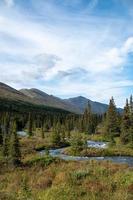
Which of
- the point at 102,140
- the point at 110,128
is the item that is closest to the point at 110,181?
the point at 110,128

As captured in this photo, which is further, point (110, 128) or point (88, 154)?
point (110, 128)

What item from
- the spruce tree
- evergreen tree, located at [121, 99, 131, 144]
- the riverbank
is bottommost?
the riverbank

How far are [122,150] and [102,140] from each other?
28988 millimetres

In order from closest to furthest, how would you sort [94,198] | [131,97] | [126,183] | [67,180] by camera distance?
1. [94,198]
2. [126,183]
3. [67,180]
4. [131,97]

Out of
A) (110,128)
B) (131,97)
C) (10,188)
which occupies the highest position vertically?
(131,97)

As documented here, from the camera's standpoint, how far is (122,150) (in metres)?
69.6

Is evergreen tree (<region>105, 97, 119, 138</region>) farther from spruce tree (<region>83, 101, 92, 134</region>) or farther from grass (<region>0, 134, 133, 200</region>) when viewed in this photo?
grass (<region>0, 134, 133, 200</region>)

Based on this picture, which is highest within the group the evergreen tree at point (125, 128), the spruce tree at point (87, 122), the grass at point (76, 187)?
the spruce tree at point (87, 122)

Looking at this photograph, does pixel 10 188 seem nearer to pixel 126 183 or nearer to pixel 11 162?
pixel 126 183

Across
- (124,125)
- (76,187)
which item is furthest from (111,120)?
(76,187)

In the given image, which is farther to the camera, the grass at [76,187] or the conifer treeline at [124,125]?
the conifer treeline at [124,125]

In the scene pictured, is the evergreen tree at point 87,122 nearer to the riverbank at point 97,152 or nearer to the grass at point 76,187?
the riverbank at point 97,152

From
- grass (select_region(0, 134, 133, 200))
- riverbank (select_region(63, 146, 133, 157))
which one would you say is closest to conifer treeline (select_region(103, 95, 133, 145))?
riverbank (select_region(63, 146, 133, 157))

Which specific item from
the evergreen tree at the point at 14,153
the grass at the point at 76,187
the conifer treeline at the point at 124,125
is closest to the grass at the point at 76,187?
the grass at the point at 76,187
